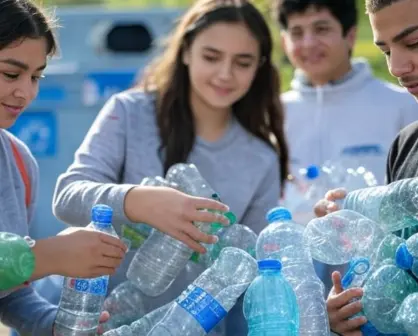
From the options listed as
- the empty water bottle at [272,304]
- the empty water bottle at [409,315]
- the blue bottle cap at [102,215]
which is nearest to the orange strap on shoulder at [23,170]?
the blue bottle cap at [102,215]

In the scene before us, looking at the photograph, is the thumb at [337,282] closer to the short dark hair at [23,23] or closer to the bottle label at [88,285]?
the bottle label at [88,285]

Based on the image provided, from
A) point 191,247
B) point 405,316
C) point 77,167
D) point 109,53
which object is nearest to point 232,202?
point 77,167

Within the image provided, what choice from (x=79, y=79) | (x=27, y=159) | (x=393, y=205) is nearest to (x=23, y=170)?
(x=27, y=159)

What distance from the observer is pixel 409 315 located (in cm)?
263

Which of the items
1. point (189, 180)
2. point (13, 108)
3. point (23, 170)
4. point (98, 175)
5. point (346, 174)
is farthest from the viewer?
point (346, 174)

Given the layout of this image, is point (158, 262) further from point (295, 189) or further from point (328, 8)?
point (328, 8)

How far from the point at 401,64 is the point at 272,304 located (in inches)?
33.6

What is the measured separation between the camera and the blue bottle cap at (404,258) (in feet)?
9.08

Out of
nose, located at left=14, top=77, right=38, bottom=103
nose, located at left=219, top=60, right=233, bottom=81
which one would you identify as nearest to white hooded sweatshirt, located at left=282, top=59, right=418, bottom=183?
nose, located at left=219, top=60, right=233, bottom=81

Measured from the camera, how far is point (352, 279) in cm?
298

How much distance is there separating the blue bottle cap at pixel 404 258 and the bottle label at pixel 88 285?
0.90 meters

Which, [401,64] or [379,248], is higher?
[401,64]

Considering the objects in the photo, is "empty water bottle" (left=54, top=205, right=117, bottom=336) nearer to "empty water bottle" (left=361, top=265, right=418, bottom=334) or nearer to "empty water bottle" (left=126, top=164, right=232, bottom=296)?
"empty water bottle" (left=126, top=164, right=232, bottom=296)

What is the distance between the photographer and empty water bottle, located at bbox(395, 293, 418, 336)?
2621mm
